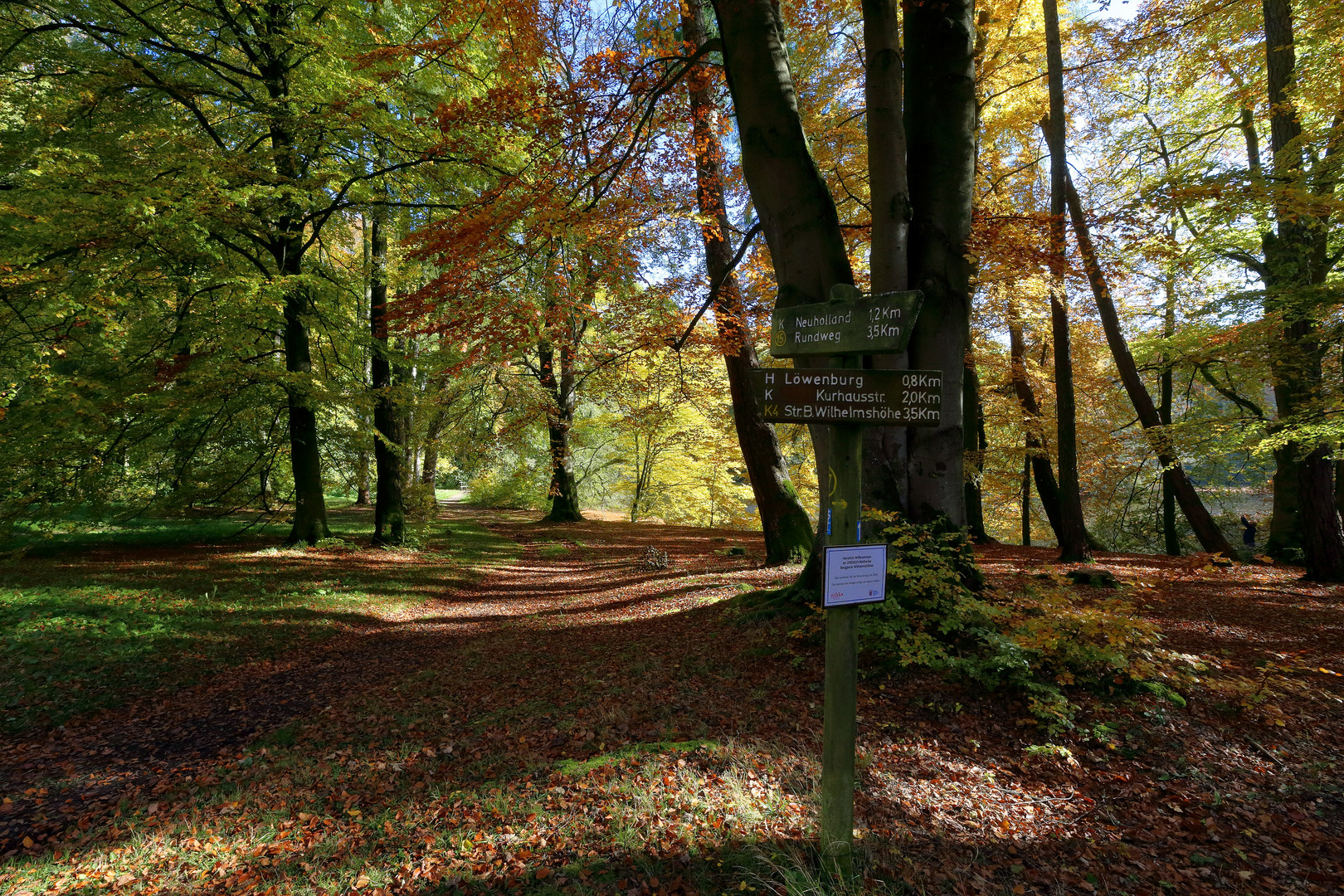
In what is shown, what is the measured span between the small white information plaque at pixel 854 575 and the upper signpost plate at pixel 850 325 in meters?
0.95

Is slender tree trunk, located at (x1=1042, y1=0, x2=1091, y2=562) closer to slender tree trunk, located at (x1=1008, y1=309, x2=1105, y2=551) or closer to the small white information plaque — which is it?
slender tree trunk, located at (x1=1008, y1=309, x2=1105, y2=551)

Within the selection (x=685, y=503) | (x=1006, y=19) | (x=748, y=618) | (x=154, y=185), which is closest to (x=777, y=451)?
(x=748, y=618)

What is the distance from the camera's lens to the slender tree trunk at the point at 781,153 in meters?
5.40

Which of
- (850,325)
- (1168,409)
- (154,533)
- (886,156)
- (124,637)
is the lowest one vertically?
(124,637)

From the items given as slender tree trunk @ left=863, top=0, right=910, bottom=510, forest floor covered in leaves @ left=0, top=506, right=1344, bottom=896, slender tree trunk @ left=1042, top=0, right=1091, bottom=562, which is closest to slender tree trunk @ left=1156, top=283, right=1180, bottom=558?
slender tree trunk @ left=1042, top=0, right=1091, bottom=562

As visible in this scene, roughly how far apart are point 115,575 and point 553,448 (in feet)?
32.3

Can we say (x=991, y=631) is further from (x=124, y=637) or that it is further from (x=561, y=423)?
(x=561, y=423)

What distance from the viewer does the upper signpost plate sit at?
2.73m

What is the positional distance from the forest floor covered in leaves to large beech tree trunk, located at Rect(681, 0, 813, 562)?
3.06 meters

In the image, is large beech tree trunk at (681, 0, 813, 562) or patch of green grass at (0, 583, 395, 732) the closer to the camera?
patch of green grass at (0, 583, 395, 732)

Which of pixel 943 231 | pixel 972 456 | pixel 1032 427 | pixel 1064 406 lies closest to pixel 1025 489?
pixel 1032 427

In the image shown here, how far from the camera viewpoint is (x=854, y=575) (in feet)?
8.93

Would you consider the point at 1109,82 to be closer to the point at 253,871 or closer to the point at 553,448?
the point at 553,448

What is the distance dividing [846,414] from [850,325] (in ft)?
1.51
